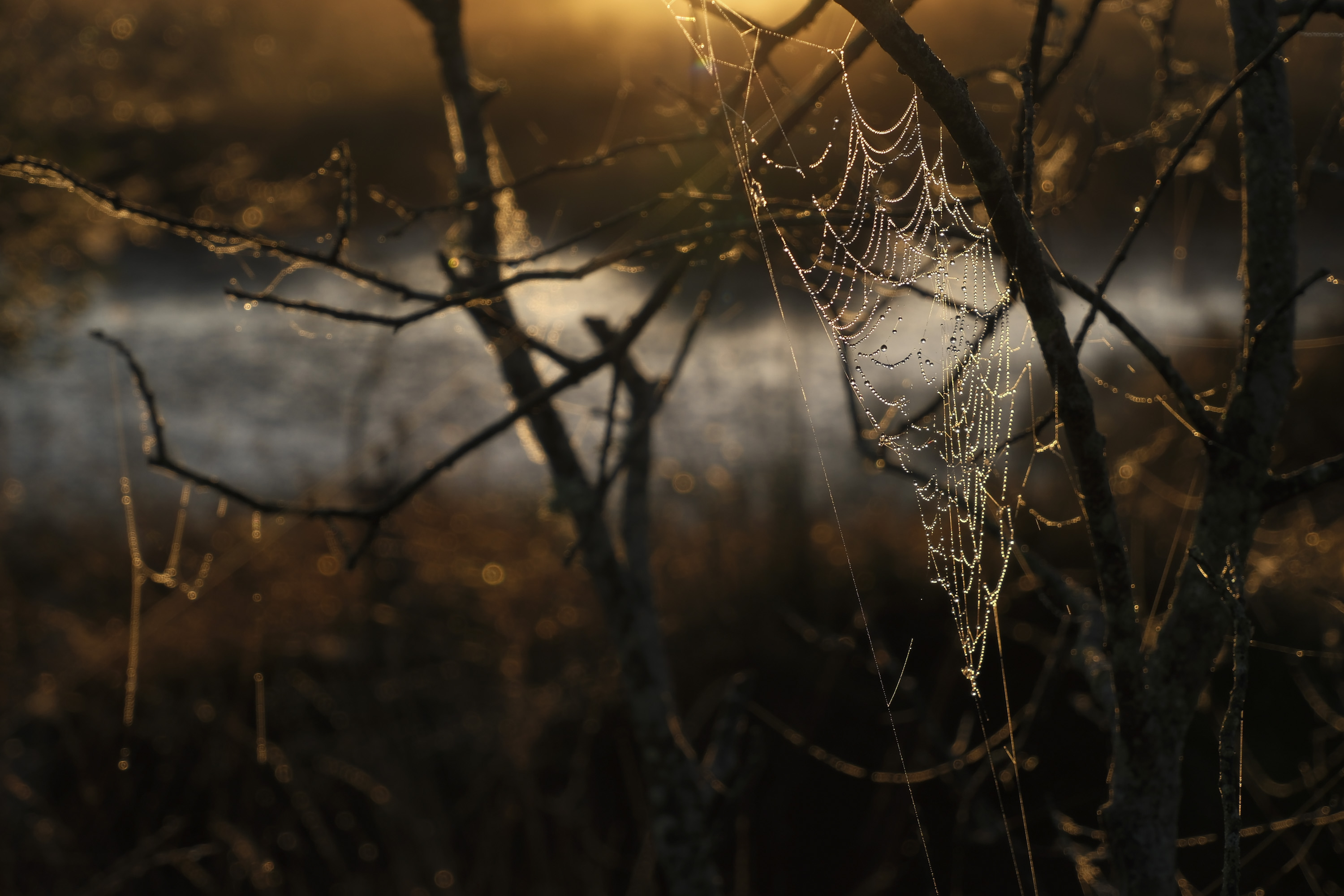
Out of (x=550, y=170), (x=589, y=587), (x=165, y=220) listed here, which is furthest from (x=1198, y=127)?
(x=589, y=587)

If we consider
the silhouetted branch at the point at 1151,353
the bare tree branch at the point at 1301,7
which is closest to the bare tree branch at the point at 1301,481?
the silhouetted branch at the point at 1151,353

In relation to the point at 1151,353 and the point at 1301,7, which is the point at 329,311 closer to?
the point at 1151,353

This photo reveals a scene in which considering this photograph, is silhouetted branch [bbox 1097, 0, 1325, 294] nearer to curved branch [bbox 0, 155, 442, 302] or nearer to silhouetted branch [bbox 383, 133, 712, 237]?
silhouetted branch [bbox 383, 133, 712, 237]

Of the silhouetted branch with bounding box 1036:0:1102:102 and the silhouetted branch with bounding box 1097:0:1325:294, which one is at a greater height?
the silhouetted branch with bounding box 1036:0:1102:102

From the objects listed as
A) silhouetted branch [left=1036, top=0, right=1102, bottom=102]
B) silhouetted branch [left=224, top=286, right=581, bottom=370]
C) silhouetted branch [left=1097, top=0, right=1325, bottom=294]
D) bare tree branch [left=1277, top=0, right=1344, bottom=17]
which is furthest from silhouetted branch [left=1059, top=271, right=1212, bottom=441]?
silhouetted branch [left=224, top=286, right=581, bottom=370]

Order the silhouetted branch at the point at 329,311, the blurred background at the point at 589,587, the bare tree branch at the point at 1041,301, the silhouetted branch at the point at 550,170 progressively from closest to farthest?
the bare tree branch at the point at 1041,301 < the silhouetted branch at the point at 329,311 < the silhouetted branch at the point at 550,170 < the blurred background at the point at 589,587

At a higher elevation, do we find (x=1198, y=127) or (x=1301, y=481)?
(x=1198, y=127)

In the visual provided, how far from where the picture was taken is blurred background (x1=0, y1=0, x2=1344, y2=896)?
3.17m

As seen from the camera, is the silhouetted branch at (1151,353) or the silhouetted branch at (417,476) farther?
the silhouetted branch at (417,476)

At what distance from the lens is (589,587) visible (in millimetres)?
4254

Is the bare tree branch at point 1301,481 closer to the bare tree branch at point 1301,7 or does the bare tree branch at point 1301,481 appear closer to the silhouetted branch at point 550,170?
the bare tree branch at point 1301,7

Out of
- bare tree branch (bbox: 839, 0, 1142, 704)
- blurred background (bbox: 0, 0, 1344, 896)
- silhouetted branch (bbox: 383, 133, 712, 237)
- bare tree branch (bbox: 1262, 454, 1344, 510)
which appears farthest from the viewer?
blurred background (bbox: 0, 0, 1344, 896)

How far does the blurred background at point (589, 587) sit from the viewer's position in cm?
317

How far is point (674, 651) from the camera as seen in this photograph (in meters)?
4.22
